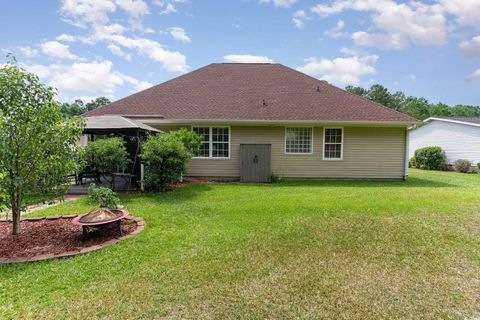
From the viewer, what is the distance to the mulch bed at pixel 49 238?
397 centimetres

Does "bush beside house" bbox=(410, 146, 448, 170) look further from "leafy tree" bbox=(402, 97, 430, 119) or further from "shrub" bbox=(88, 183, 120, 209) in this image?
"leafy tree" bbox=(402, 97, 430, 119)

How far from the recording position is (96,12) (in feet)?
32.6

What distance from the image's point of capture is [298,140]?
12.5m

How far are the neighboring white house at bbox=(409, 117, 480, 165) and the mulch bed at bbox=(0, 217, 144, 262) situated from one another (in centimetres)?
2272

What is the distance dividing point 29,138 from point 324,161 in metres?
11.2

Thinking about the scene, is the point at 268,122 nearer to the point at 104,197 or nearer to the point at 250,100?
the point at 250,100

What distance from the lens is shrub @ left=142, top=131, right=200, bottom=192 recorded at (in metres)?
8.55

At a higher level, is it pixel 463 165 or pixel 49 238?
pixel 463 165

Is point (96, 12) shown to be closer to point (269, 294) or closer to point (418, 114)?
point (269, 294)

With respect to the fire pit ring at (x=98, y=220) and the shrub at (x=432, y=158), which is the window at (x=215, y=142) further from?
the shrub at (x=432, y=158)

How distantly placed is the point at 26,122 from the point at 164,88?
35.5 feet

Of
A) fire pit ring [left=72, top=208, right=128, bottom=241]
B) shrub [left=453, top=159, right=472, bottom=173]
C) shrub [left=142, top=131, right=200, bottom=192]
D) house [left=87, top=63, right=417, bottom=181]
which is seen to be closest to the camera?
fire pit ring [left=72, top=208, right=128, bottom=241]

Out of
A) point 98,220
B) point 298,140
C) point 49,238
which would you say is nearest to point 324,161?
point 298,140

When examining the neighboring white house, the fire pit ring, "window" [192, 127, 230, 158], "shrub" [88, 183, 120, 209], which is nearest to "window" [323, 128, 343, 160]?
"window" [192, 127, 230, 158]
